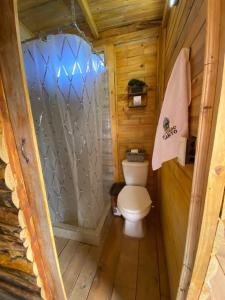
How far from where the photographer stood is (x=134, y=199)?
1.65 m

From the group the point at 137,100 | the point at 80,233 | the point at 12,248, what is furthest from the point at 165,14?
the point at 80,233

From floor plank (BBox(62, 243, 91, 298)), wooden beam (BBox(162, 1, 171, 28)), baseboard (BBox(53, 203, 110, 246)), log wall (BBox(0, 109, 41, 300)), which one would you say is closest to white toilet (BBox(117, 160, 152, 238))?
baseboard (BBox(53, 203, 110, 246))

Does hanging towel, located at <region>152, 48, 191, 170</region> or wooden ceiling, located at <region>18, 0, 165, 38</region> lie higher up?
wooden ceiling, located at <region>18, 0, 165, 38</region>

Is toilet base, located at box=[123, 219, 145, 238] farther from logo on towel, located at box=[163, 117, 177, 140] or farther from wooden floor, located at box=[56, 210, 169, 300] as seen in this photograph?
logo on towel, located at box=[163, 117, 177, 140]

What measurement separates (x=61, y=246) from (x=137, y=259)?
0.84m

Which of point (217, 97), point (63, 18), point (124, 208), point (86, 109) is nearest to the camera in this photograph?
point (217, 97)

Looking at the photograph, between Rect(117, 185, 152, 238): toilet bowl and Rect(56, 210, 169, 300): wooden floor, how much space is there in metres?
0.10

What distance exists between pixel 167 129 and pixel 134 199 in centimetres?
100

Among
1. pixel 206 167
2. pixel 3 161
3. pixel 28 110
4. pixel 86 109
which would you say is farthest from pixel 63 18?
pixel 206 167

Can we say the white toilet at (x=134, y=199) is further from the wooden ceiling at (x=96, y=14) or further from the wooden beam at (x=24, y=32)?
the wooden beam at (x=24, y=32)

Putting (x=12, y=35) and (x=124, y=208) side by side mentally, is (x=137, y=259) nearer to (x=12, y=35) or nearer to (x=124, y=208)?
(x=124, y=208)

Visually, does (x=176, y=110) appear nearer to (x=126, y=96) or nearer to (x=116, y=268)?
(x=126, y=96)

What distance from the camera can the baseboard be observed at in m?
1.61

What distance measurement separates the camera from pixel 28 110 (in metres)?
0.61
